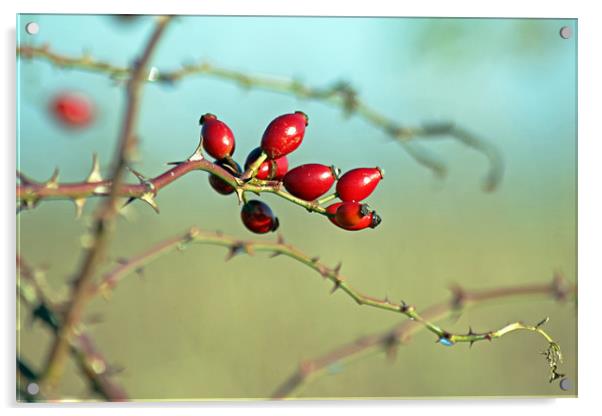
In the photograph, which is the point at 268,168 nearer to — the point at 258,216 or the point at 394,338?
the point at 258,216

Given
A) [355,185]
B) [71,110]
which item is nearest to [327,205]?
[71,110]

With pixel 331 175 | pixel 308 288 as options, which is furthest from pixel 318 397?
pixel 331 175

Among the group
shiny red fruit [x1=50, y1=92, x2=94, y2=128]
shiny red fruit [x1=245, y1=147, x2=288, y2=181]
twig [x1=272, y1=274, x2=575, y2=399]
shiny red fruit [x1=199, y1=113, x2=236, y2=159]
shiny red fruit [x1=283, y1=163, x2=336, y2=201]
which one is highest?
shiny red fruit [x1=50, y1=92, x2=94, y2=128]

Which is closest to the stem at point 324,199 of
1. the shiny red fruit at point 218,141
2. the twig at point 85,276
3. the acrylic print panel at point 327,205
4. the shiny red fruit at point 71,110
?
the shiny red fruit at point 218,141

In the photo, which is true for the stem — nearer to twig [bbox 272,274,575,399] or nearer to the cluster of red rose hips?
the cluster of red rose hips

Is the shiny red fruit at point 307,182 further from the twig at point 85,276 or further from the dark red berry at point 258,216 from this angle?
the twig at point 85,276

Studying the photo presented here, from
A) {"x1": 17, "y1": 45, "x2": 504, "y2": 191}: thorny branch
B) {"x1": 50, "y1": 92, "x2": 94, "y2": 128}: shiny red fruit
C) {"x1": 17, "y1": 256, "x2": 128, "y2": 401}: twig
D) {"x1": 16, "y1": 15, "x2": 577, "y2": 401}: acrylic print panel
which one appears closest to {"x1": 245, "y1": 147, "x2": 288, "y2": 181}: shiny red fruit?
{"x1": 17, "y1": 256, "x2": 128, "y2": 401}: twig
